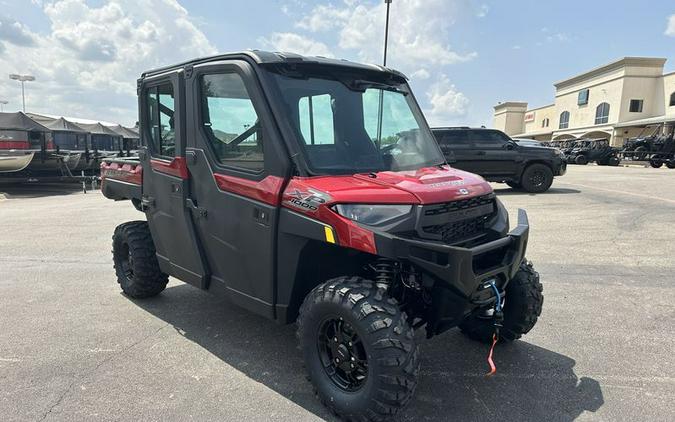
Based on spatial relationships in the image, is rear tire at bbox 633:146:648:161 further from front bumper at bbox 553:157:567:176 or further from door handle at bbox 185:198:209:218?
door handle at bbox 185:198:209:218

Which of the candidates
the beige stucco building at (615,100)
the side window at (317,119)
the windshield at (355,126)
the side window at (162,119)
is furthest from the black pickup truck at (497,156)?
the beige stucco building at (615,100)

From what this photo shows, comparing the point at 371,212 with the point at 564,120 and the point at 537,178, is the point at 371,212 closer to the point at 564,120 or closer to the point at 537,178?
the point at 537,178

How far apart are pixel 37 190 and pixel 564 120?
67089 mm

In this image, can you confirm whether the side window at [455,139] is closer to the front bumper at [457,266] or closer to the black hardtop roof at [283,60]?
the black hardtop roof at [283,60]

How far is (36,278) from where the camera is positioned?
588 centimetres

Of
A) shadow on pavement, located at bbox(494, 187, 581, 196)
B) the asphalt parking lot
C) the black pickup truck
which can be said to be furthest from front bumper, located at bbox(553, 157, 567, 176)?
the asphalt parking lot

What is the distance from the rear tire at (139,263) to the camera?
4754mm

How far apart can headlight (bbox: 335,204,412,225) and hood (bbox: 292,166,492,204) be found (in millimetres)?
30

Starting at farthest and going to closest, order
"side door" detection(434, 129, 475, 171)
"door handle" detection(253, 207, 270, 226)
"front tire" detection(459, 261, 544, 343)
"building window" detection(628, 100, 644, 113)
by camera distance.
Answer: "building window" detection(628, 100, 644, 113)
"side door" detection(434, 129, 475, 171)
"front tire" detection(459, 261, 544, 343)
"door handle" detection(253, 207, 270, 226)

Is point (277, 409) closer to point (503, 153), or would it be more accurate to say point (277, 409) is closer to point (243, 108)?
point (243, 108)

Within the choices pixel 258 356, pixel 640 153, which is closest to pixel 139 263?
pixel 258 356

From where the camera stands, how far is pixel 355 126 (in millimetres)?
3484

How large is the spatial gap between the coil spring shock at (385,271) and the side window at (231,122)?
102 centimetres

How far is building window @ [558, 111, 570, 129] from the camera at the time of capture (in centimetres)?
6556
